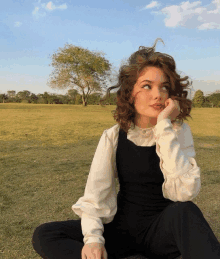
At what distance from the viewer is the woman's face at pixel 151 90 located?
2.04m

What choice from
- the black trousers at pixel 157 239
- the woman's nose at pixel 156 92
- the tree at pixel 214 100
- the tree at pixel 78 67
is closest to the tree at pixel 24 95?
the tree at pixel 78 67

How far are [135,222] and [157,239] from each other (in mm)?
189

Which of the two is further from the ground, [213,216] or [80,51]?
[80,51]

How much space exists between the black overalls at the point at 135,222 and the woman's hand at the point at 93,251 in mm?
96

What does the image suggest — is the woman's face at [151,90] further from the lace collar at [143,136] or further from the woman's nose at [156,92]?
the lace collar at [143,136]

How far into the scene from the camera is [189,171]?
5.70ft

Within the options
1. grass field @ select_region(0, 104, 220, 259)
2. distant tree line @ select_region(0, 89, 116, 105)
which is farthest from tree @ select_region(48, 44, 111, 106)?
grass field @ select_region(0, 104, 220, 259)

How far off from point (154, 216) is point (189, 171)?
0.41m

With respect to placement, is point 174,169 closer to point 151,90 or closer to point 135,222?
point 135,222

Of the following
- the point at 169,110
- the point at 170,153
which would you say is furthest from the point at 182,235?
the point at 169,110

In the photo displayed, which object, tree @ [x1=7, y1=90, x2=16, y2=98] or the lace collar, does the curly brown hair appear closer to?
the lace collar

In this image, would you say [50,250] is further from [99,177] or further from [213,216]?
[213,216]

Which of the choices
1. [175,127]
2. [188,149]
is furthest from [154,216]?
[175,127]

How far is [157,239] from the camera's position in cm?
175
